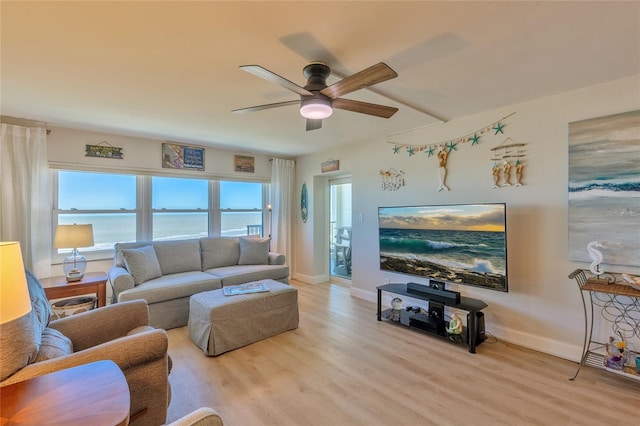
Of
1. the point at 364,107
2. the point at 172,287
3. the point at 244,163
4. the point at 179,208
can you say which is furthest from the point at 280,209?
the point at 364,107

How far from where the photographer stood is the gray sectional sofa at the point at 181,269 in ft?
10.4

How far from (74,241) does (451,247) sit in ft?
13.4

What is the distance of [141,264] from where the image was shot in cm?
345

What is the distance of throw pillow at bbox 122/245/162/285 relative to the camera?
3.37m

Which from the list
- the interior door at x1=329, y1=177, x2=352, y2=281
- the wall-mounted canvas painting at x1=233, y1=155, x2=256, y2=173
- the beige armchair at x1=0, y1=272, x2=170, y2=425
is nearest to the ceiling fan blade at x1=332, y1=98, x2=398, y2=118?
the beige armchair at x1=0, y1=272, x2=170, y2=425

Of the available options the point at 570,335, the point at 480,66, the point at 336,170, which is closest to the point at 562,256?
the point at 570,335

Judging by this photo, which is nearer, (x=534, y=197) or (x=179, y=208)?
(x=534, y=197)

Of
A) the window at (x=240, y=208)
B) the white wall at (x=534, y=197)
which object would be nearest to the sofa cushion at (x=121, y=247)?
the window at (x=240, y=208)

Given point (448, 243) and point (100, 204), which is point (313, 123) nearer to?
point (448, 243)

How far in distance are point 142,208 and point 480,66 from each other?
4.48 m

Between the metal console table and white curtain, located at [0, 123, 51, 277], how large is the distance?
214 inches

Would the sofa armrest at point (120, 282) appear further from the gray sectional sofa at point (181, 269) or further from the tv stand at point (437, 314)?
the tv stand at point (437, 314)

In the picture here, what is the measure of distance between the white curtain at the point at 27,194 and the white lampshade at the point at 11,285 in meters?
3.14

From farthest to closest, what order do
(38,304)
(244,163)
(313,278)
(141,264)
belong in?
(313,278), (244,163), (141,264), (38,304)
